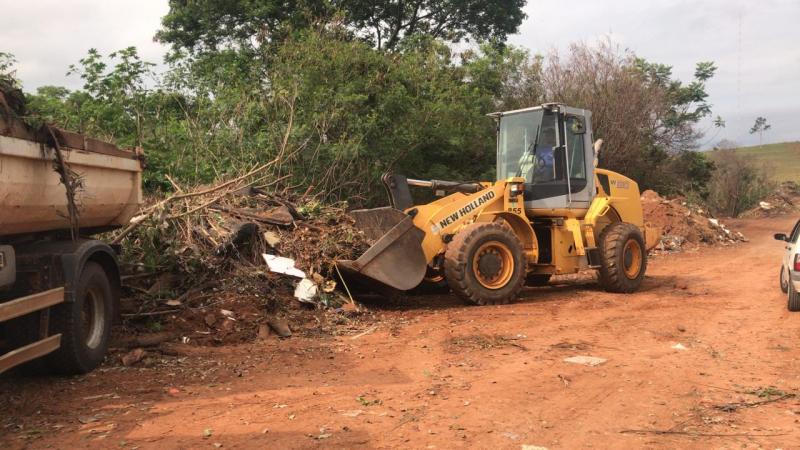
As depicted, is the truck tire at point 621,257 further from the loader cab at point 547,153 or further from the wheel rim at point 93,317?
the wheel rim at point 93,317

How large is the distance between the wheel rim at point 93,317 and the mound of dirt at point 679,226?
16.6 m

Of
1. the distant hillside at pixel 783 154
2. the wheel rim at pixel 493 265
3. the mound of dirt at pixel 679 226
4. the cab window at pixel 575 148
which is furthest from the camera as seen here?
the distant hillside at pixel 783 154

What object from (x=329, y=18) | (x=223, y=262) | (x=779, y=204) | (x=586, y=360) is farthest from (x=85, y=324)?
(x=779, y=204)

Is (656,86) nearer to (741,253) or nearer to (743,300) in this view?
(741,253)

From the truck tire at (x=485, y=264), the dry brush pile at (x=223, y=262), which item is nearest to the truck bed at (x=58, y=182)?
the dry brush pile at (x=223, y=262)

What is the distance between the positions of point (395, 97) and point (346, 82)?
1236 millimetres

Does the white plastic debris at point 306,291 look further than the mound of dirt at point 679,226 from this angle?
No

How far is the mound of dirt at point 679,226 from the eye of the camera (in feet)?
67.5

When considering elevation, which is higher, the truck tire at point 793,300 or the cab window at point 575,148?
the cab window at point 575,148

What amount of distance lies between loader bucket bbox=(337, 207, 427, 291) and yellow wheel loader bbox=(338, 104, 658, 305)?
1 cm

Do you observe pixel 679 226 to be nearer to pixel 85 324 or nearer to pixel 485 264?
pixel 485 264

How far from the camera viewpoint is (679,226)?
21.2 m

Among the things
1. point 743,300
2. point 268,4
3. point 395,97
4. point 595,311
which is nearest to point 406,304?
point 595,311

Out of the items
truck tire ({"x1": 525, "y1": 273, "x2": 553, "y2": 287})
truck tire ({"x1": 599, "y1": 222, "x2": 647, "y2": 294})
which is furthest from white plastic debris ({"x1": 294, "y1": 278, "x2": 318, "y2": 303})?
truck tire ({"x1": 599, "y1": 222, "x2": 647, "y2": 294})
